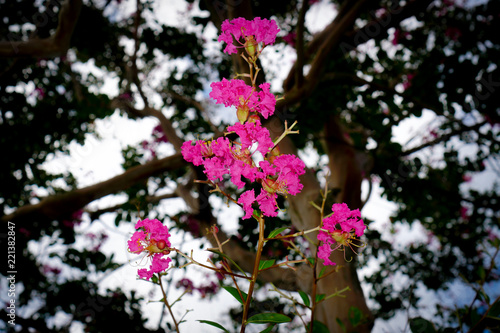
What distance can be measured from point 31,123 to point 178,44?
188 centimetres

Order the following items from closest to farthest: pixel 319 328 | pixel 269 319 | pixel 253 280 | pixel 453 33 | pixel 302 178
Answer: pixel 253 280 → pixel 269 319 → pixel 319 328 → pixel 302 178 → pixel 453 33

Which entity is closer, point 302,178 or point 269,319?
point 269,319

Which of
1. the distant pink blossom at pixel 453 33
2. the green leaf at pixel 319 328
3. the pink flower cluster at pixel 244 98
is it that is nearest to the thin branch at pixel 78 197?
the green leaf at pixel 319 328

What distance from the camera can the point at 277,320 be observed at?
67cm

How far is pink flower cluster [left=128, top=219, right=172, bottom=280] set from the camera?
0.69 metres

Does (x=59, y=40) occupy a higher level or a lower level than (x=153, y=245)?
higher

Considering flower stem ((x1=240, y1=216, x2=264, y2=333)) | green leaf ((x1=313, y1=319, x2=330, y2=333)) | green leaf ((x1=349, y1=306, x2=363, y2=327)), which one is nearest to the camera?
flower stem ((x1=240, y1=216, x2=264, y2=333))

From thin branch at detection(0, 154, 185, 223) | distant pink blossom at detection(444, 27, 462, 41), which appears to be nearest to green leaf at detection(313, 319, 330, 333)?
thin branch at detection(0, 154, 185, 223)

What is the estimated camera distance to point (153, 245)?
70cm

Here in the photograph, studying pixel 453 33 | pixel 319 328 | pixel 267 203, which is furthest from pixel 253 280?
pixel 453 33

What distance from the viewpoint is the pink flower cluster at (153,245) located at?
69 centimetres

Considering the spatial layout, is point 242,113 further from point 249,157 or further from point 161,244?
point 161,244

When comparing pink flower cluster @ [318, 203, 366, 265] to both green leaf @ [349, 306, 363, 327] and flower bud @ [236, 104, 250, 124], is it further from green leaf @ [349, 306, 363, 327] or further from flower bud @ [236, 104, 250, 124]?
green leaf @ [349, 306, 363, 327]

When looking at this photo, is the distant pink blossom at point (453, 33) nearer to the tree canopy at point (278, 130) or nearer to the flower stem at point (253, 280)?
the tree canopy at point (278, 130)
